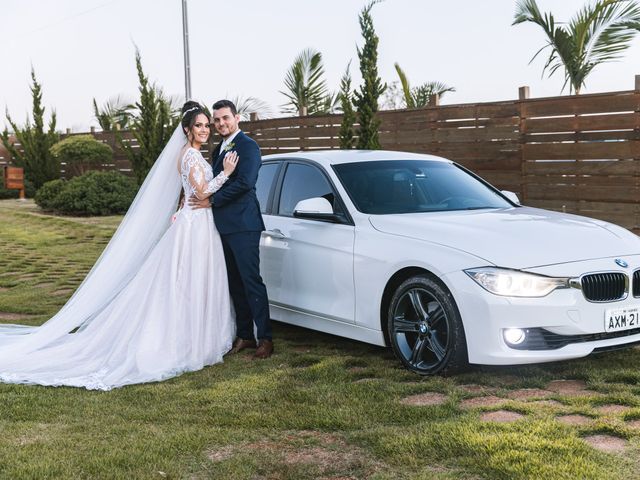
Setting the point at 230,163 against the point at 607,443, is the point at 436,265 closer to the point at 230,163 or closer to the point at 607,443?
the point at 607,443

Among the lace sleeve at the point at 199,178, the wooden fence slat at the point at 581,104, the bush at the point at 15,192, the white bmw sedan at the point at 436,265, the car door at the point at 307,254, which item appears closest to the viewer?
the white bmw sedan at the point at 436,265

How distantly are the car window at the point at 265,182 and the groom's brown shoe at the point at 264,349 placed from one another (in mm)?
1235

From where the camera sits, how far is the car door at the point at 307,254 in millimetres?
6430

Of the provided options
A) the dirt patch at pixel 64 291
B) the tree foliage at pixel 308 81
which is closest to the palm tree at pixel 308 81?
the tree foliage at pixel 308 81

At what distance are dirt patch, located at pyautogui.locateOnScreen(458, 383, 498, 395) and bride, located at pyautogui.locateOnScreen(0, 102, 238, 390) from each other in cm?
216

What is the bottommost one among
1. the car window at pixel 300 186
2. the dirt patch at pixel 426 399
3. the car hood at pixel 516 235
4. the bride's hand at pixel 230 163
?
the dirt patch at pixel 426 399

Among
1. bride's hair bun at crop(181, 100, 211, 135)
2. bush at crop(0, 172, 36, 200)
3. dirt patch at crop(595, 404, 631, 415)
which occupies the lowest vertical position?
bush at crop(0, 172, 36, 200)

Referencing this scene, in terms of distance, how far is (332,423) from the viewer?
16.0 feet

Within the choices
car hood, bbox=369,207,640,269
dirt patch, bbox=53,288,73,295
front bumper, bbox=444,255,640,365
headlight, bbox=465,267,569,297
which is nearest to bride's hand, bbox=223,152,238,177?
car hood, bbox=369,207,640,269

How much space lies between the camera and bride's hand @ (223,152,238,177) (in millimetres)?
6895

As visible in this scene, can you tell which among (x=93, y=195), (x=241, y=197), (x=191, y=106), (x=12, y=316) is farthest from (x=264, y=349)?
(x=93, y=195)

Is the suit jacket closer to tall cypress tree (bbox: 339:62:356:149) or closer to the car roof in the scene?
the car roof

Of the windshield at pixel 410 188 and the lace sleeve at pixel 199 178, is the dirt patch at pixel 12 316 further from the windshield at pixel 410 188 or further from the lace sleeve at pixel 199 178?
the windshield at pixel 410 188

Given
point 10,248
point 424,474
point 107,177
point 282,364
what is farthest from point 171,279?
point 107,177
